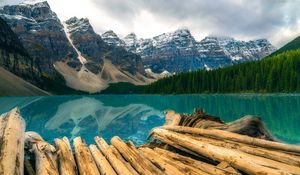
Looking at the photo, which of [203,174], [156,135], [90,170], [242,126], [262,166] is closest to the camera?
[262,166]

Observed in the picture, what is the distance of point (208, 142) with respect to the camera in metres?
14.3

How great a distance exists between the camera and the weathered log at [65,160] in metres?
11.7

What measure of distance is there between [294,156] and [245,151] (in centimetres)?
161

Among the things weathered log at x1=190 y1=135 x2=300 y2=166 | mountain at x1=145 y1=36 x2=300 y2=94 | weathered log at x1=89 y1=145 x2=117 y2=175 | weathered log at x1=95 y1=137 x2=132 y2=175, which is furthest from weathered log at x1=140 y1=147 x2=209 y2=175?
mountain at x1=145 y1=36 x2=300 y2=94

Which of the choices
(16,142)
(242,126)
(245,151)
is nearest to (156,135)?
(242,126)

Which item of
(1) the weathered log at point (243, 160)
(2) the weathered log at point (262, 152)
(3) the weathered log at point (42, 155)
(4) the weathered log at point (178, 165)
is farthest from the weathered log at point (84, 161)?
(2) the weathered log at point (262, 152)

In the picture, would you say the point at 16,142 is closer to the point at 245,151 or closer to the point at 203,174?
the point at 203,174

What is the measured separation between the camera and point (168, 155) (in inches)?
539

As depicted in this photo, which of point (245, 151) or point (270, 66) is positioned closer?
point (245, 151)

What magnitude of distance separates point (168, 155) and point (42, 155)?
4.46 m

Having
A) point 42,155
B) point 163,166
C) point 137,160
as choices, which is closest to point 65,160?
point 42,155

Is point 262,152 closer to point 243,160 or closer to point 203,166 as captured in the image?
point 243,160

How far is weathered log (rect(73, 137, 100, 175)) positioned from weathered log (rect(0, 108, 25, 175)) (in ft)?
6.45

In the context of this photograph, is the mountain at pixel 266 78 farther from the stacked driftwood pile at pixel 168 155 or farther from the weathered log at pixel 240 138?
the stacked driftwood pile at pixel 168 155
